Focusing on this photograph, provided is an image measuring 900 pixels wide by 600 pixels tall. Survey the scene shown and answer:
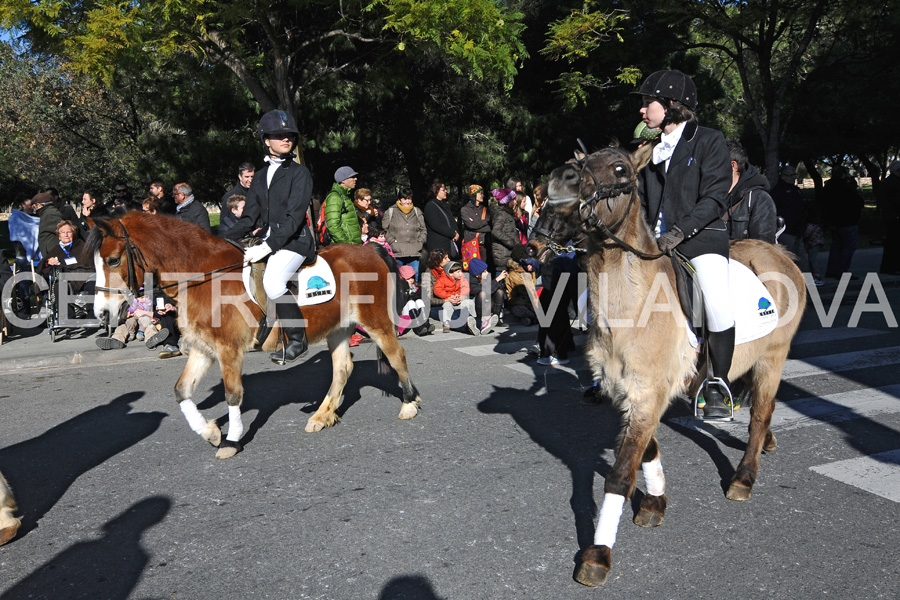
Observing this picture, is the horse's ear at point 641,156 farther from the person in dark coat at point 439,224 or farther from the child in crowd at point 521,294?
the person in dark coat at point 439,224

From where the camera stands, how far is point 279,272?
6.26 metres

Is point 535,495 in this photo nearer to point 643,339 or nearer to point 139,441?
point 643,339

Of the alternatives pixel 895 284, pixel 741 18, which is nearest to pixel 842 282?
pixel 895 284

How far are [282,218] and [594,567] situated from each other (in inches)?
150

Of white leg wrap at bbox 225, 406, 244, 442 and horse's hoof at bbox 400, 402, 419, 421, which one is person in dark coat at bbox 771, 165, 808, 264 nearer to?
horse's hoof at bbox 400, 402, 419, 421

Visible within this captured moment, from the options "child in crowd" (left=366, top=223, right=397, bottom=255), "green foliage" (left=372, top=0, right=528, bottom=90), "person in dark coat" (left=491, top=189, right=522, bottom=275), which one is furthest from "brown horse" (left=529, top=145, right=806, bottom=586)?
"green foliage" (left=372, top=0, right=528, bottom=90)

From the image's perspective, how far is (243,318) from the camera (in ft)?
20.3

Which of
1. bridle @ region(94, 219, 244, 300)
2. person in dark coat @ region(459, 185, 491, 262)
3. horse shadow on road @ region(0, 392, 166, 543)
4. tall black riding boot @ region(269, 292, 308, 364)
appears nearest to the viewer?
horse shadow on road @ region(0, 392, 166, 543)

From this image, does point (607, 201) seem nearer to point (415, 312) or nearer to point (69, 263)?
point (415, 312)

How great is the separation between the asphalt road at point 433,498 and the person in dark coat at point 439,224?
186 inches

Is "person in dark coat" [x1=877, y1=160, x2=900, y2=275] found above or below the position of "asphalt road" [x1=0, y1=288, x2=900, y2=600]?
above

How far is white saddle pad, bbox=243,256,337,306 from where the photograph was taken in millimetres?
6445

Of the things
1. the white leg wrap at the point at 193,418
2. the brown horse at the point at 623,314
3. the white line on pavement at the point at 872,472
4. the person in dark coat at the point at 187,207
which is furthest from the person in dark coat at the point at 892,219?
the white leg wrap at the point at 193,418

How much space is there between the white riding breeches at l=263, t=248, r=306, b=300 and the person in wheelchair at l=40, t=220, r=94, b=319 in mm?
6192
